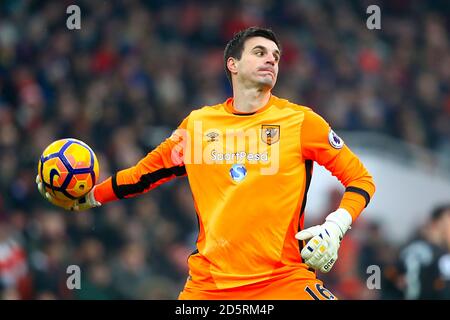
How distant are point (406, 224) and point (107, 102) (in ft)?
14.4

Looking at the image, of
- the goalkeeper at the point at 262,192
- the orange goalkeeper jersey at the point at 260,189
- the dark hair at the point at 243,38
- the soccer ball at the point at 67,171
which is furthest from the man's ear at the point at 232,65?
the soccer ball at the point at 67,171

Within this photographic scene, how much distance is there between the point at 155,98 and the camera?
15.0 metres

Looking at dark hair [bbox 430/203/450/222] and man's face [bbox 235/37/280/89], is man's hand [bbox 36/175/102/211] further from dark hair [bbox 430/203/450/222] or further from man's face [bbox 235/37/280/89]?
dark hair [bbox 430/203/450/222]

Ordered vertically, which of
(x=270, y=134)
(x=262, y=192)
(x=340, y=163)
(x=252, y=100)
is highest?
(x=252, y=100)

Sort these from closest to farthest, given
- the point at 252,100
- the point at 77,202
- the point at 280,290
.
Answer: the point at 280,290 → the point at 252,100 → the point at 77,202

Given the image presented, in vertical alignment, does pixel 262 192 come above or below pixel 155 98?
above

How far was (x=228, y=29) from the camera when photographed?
639 inches

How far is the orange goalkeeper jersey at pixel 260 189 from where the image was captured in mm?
6484

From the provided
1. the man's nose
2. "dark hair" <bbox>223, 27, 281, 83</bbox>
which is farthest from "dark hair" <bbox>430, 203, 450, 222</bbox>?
the man's nose

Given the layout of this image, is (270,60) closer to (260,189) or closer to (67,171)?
(260,189)

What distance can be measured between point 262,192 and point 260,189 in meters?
0.02

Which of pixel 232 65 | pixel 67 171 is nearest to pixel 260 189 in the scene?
pixel 232 65
